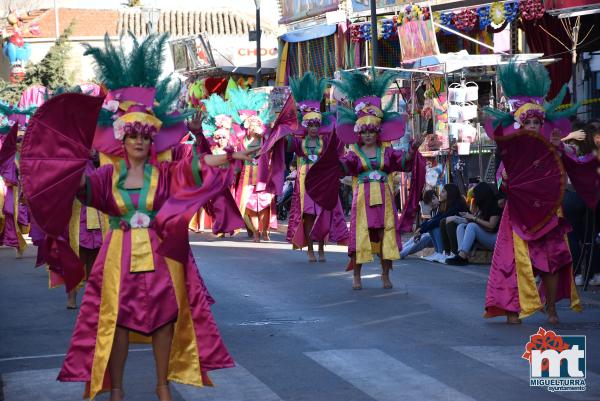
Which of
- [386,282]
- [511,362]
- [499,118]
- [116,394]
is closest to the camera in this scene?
[116,394]

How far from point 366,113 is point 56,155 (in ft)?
19.2

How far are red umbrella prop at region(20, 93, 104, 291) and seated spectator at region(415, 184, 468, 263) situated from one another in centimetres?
900

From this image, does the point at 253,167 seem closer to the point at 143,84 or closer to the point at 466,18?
the point at 466,18

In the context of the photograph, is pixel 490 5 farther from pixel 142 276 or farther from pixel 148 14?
pixel 148 14

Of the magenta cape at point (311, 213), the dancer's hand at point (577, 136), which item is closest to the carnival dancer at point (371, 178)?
the dancer's hand at point (577, 136)

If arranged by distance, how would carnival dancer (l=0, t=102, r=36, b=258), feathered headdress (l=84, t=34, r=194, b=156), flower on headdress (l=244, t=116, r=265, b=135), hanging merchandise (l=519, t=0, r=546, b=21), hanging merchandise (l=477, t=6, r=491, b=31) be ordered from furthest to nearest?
hanging merchandise (l=477, t=6, r=491, b=31), flower on headdress (l=244, t=116, r=265, b=135), hanging merchandise (l=519, t=0, r=546, b=21), carnival dancer (l=0, t=102, r=36, b=258), feathered headdress (l=84, t=34, r=194, b=156)

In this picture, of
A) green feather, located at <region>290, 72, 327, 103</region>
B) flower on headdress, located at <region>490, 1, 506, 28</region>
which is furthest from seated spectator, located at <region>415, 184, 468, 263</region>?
flower on headdress, located at <region>490, 1, 506, 28</region>

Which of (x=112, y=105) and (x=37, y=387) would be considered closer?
(x=37, y=387)

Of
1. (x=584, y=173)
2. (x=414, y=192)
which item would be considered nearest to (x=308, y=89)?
(x=414, y=192)

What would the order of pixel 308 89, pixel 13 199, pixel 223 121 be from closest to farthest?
pixel 308 89 < pixel 13 199 < pixel 223 121

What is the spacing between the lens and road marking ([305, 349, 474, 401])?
21.6ft

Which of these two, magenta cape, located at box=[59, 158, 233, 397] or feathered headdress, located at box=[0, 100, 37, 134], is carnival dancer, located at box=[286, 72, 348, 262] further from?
magenta cape, located at box=[59, 158, 233, 397]

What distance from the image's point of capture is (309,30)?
28.6 meters

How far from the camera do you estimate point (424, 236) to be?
599 inches
